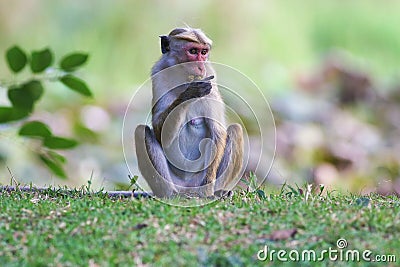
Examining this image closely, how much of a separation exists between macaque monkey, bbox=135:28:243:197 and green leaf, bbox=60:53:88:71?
187cm

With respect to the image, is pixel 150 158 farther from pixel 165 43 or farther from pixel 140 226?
pixel 140 226

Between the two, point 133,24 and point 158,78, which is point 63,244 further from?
point 133,24

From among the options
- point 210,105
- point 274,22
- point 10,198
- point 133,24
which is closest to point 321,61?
point 274,22

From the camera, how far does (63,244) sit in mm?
5562

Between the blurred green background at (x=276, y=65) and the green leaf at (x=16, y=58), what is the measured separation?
560 cm

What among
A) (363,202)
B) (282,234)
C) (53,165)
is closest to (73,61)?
(53,165)

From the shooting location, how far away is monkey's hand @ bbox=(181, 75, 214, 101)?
7070 mm

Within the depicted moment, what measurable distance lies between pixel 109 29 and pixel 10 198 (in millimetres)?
8523

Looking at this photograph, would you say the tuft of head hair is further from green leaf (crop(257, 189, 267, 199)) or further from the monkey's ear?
green leaf (crop(257, 189, 267, 199))

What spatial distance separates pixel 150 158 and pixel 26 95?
2.25 m

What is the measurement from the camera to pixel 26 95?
5383 millimetres

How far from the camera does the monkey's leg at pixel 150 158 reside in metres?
7.43

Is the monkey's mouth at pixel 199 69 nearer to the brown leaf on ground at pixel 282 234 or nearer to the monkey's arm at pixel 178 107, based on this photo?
the monkey's arm at pixel 178 107
